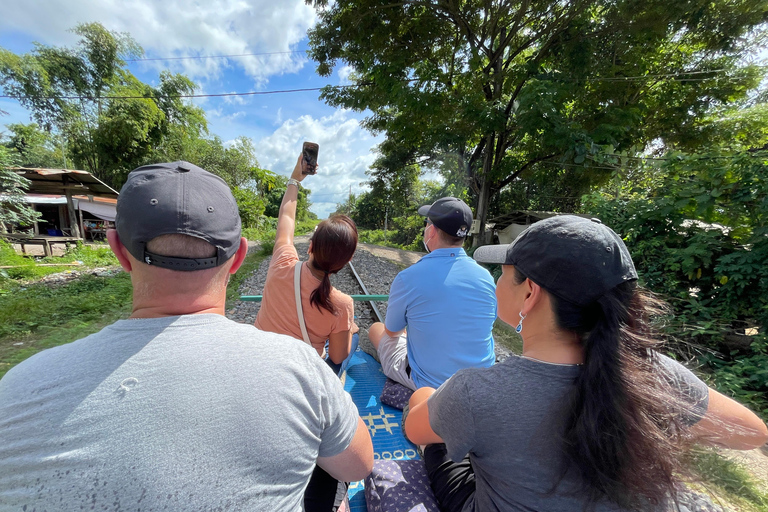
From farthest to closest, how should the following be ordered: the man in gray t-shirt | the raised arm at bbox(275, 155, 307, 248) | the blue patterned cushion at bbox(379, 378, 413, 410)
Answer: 1. the blue patterned cushion at bbox(379, 378, 413, 410)
2. the raised arm at bbox(275, 155, 307, 248)
3. the man in gray t-shirt

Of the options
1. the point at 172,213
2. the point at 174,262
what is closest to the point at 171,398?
the point at 174,262

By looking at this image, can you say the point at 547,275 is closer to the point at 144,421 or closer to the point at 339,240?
the point at 144,421

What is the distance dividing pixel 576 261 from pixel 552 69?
11541mm

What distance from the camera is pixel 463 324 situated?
2004 mm

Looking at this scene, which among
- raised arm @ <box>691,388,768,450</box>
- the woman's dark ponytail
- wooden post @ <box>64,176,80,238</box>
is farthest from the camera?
wooden post @ <box>64,176,80,238</box>

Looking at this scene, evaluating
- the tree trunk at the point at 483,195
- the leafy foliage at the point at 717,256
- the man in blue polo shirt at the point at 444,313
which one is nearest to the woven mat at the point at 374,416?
the man in blue polo shirt at the point at 444,313

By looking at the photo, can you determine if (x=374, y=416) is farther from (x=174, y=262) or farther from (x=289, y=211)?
(x=174, y=262)

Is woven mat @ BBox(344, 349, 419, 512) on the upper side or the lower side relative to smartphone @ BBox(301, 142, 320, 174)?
lower

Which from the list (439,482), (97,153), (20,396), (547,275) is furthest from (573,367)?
(97,153)

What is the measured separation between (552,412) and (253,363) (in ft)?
2.87

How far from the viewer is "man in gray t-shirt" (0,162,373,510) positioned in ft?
2.09

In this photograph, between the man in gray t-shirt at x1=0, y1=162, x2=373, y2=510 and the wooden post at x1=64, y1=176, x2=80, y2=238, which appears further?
the wooden post at x1=64, y1=176, x2=80, y2=238

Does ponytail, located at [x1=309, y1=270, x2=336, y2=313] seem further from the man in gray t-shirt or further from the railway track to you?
the railway track

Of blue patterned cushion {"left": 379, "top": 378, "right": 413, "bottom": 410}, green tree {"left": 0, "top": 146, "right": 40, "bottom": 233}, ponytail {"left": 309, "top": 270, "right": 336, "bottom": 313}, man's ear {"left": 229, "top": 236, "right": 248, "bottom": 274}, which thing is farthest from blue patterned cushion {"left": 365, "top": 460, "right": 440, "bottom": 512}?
green tree {"left": 0, "top": 146, "right": 40, "bottom": 233}
